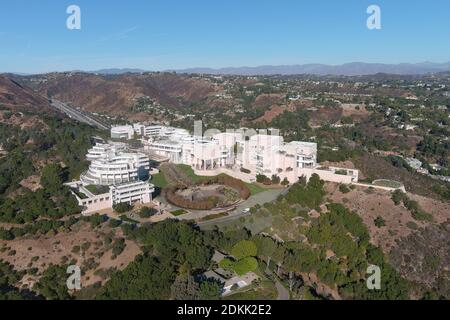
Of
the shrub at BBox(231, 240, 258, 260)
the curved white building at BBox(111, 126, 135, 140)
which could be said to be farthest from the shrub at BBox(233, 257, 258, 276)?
the curved white building at BBox(111, 126, 135, 140)

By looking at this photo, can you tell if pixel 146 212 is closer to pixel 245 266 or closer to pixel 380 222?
pixel 245 266

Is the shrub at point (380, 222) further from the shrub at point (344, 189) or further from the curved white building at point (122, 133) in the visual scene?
the curved white building at point (122, 133)

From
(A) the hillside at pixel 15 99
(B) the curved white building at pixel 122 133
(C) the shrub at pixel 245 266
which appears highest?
(A) the hillside at pixel 15 99

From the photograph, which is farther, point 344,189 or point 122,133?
point 122,133

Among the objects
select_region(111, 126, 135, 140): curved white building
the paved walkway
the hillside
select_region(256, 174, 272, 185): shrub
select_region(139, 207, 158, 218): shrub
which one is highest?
the hillside

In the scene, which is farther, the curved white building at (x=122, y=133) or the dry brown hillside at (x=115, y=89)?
the dry brown hillside at (x=115, y=89)

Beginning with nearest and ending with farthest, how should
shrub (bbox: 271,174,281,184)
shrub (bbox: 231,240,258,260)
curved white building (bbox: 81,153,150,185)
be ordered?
shrub (bbox: 231,240,258,260) → curved white building (bbox: 81,153,150,185) → shrub (bbox: 271,174,281,184)

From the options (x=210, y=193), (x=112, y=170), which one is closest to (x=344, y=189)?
(x=210, y=193)

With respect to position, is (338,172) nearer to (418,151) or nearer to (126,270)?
(126,270)

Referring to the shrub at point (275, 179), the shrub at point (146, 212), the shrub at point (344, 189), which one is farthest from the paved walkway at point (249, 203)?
the shrub at point (344, 189)

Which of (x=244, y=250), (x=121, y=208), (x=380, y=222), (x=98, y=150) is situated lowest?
(x=244, y=250)

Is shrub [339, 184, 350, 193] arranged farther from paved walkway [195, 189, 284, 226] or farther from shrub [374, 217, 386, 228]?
paved walkway [195, 189, 284, 226]

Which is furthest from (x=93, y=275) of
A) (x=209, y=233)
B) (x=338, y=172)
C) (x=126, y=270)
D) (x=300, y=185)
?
(x=338, y=172)
